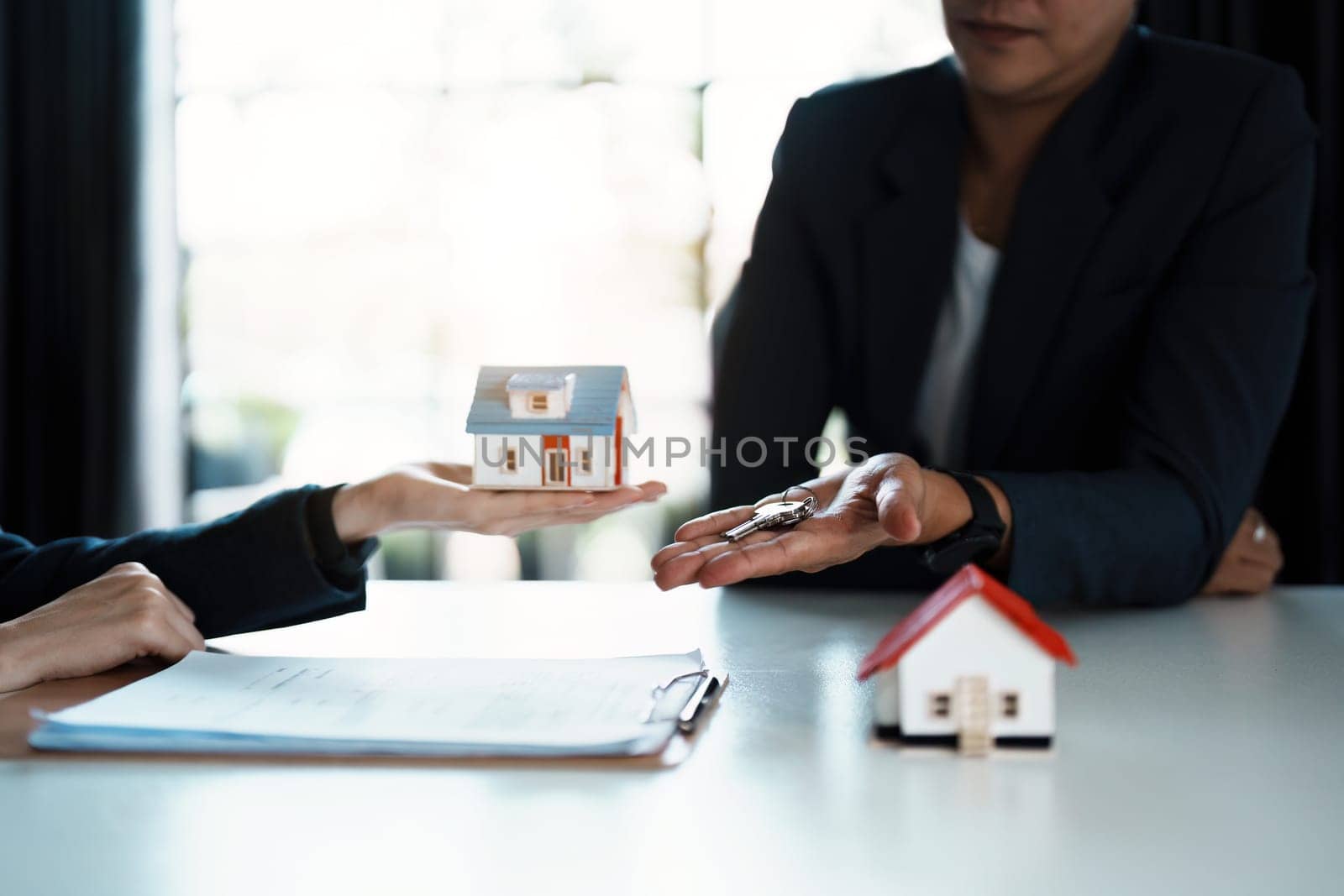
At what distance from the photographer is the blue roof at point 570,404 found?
4.34 feet

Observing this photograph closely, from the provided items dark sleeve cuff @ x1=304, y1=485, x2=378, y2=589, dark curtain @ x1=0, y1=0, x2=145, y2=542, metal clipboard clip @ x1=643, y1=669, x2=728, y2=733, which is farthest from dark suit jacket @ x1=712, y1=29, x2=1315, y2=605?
dark curtain @ x1=0, y1=0, x2=145, y2=542

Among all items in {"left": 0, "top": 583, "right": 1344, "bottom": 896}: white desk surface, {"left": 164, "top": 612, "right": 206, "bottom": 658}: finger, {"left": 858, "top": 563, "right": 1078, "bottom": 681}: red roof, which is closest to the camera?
{"left": 0, "top": 583, "right": 1344, "bottom": 896}: white desk surface

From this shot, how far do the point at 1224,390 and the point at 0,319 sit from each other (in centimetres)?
342

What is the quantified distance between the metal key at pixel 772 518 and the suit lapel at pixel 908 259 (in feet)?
1.60

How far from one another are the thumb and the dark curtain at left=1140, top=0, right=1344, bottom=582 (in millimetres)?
2440

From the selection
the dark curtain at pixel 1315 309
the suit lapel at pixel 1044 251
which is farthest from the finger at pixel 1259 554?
the dark curtain at pixel 1315 309

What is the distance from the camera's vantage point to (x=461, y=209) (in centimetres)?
354

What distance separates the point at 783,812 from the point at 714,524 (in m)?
0.48

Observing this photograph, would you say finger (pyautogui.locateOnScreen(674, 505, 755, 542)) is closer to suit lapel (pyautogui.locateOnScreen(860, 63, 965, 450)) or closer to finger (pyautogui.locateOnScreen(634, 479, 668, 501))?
finger (pyautogui.locateOnScreen(634, 479, 668, 501))

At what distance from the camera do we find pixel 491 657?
1.06 meters

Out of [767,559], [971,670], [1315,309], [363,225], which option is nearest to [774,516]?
[767,559]

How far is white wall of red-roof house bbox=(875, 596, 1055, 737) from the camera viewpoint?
0.75m

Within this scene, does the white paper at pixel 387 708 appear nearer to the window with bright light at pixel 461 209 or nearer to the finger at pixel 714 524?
the finger at pixel 714 524

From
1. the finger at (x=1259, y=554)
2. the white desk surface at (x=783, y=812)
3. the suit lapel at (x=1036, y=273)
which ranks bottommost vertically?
the white desk surface at (x=783, y=812)
